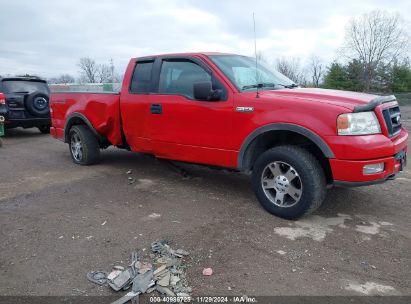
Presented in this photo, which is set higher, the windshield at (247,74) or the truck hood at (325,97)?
the windshield at (247,74)

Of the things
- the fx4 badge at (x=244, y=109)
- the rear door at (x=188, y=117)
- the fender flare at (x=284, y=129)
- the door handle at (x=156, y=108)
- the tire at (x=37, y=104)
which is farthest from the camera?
the tire at (x=37, y=104)

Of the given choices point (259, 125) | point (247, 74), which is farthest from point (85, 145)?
point (259, 125)

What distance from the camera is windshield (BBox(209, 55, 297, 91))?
4.75 m

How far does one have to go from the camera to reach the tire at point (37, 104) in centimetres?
1009

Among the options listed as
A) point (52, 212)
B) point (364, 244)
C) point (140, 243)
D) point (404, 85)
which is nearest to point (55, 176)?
point (52, 212)

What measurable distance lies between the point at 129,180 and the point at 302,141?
2.71 m

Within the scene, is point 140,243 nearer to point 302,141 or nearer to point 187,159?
point 187,159

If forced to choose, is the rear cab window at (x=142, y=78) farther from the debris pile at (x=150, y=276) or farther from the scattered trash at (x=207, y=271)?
the scattered trash at (x=207, y=271)

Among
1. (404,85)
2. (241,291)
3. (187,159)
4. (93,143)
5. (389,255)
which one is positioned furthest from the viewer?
(404,85)

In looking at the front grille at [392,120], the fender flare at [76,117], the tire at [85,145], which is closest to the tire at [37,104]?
the fender flare at [76,117]

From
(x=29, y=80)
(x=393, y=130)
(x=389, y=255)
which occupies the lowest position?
(x=389, y=255)

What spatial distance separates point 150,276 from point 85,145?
4.07 metres

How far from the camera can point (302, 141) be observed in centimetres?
440

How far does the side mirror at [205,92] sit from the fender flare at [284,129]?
0.63 meters
